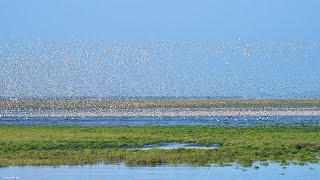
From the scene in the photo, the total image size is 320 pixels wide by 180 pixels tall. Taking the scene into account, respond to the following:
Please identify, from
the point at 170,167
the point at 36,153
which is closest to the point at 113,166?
the point at 170,167

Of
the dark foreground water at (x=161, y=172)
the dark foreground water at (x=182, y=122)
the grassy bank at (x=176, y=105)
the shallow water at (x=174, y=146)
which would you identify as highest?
the grassy bank at (x=176, y=105)

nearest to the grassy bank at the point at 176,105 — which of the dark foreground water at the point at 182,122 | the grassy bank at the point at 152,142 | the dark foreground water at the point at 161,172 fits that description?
the dark foreground water at the point at 182,122

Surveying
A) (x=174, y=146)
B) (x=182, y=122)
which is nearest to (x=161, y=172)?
(x=174, y=146)

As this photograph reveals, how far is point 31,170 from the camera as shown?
3725 centimetres

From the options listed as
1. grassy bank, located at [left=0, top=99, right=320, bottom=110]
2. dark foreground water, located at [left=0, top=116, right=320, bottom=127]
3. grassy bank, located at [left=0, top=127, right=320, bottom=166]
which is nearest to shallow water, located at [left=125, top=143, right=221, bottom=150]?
grassy bank, located at [left=0, top=127, right=320, bottom=166]

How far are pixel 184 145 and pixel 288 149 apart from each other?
645 cm

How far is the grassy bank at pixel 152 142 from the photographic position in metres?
40.2

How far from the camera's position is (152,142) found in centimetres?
4978

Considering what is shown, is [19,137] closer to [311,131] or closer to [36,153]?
[36,153]

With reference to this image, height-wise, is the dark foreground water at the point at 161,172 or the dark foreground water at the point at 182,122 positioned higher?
the dark foreground water at the point at 182,122

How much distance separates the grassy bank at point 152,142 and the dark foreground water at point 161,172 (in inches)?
62.4

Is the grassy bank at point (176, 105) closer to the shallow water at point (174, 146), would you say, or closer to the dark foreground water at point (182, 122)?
the dark foreground water at point (182, 122)

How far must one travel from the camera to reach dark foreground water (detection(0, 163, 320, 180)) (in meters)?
34.8

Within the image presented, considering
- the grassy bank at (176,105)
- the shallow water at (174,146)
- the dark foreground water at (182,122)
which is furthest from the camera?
the grassy bank at (176,105)
